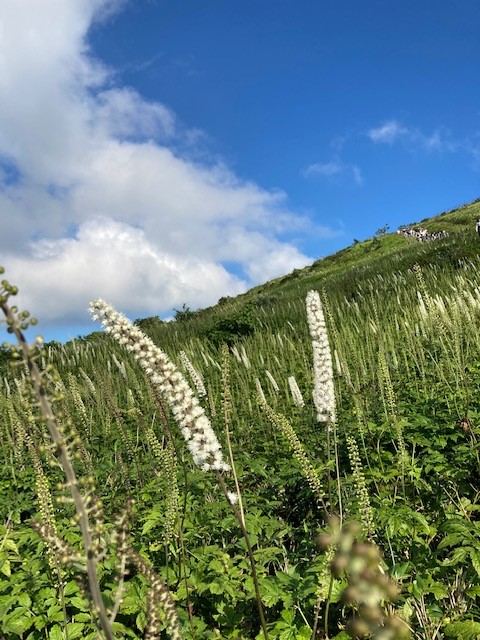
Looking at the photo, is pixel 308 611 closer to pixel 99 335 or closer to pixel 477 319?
pixel 477 319

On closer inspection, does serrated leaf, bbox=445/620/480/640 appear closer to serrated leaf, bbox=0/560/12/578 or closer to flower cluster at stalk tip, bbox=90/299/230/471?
flower cluster at stalk tip, bbox=90/299/230/471

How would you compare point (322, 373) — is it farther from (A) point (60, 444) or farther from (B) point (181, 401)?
(A) point (60, 444)

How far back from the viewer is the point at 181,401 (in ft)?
8.66

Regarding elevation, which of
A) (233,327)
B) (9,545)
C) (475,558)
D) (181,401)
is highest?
(233,327)

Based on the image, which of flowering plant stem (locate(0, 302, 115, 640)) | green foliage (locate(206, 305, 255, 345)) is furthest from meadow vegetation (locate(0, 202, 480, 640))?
green foliage (locate(206, 305, 255, 345))

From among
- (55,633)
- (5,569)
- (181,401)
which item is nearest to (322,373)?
(181,401)

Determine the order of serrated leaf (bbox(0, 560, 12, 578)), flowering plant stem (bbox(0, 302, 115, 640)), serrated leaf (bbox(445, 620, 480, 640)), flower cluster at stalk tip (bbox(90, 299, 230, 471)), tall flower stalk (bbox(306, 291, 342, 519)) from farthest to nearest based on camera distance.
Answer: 1. serrated leaf (bbox(0, 560, 12, 578))
2. tall flower stalk (bbox(306, 291, 342, 519))
3. serrated leaf (bbox(445, 620, 480, 640))
4. flower cluster at stalk tip (bbox(90, 299, 230, 471))
5. flowering plant stem (bbox(0, 302, 115, 640))

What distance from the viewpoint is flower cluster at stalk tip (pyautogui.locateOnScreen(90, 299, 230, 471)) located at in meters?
2.58

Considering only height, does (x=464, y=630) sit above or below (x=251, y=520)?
below

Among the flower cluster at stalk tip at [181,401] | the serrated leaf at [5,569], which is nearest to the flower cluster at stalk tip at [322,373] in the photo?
the flower cluster at stalk tip at [181,401]

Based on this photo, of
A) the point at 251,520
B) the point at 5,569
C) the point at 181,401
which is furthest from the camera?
the point at 251,520

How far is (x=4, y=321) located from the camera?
4.30 feet

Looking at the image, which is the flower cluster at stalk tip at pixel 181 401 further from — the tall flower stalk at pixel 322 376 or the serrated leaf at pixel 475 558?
the serrated leaf at pixel 475 558

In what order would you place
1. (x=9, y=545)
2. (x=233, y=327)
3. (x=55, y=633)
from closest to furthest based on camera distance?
1. (x=55, y=633)
2. (x=9, y=545)
3. (x=233, y=327)
